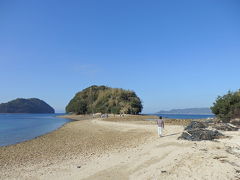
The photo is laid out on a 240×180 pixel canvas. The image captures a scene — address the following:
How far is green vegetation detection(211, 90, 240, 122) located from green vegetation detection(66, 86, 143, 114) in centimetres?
5218

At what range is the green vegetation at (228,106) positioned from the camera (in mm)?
29294

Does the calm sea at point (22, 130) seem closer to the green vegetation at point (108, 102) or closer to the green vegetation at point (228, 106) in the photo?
the green vegetation at point (228, 106)

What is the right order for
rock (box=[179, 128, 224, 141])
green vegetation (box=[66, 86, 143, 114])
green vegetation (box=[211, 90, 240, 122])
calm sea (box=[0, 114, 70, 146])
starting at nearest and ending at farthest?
rock (box=[179, 128, 224, 141]) < calm sea (box=[0, 114, 70, 146]) < green vegetation (box=[211, 90, 240, 122]) < green vegetation (box=[66, 86, 143, 114])

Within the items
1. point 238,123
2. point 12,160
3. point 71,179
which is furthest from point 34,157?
point 238,123

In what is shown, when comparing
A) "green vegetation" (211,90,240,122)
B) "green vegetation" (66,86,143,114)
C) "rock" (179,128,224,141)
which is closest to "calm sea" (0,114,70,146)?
"rock" (179,128,224,141)

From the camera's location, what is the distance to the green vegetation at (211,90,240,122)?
29294 mm

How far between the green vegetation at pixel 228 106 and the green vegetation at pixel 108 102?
52177 mm

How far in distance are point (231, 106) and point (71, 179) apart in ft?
94.4

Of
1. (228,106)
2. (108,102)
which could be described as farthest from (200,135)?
(108,102)

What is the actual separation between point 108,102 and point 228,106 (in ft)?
220

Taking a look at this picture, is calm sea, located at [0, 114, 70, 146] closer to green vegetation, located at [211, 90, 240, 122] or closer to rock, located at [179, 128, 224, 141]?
rock, located at [179, 128, 224, 141]

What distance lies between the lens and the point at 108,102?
94250mm

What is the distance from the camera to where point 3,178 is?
8.39 m

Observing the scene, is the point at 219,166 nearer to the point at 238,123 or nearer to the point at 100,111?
the point at 238,123
